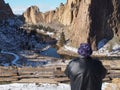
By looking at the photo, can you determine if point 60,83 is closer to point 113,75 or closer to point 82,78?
point 113,75

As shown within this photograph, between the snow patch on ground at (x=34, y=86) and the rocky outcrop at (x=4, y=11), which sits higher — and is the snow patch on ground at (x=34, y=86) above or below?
below

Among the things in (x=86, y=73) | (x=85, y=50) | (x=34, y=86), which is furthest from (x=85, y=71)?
(x=34, y=86)

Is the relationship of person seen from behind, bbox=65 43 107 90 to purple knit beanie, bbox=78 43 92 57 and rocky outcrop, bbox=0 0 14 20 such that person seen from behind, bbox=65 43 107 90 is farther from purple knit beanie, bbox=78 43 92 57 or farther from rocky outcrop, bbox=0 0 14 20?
rocky outcrop, bbox=0 0 14 20

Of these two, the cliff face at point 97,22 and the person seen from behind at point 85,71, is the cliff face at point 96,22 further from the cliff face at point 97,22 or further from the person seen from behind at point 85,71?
the person seen from behind at point 85,71

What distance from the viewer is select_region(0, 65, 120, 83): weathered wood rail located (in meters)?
13.9

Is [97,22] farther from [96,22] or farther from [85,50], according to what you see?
[85,50]

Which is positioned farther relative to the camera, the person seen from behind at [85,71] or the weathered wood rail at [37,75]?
the weathered wood rail at [37,75]

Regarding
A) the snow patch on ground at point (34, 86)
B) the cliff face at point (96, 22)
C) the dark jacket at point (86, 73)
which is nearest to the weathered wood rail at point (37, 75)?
the snow patch on ground at point (34, 86)

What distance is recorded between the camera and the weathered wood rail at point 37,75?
1391cm

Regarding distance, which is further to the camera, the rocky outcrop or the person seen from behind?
the rocky outcrop

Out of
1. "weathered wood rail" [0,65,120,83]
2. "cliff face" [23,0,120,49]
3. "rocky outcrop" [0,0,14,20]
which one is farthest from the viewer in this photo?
"rocky outcrop" [0,0,14,20]

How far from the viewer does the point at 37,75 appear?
14461 mm

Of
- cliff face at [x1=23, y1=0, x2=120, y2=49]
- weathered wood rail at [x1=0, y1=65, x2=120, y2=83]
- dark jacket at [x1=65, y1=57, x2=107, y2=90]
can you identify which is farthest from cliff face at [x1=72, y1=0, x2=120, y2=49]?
dark jacket at [x1=65, y1=57, x2=107, y2=90]

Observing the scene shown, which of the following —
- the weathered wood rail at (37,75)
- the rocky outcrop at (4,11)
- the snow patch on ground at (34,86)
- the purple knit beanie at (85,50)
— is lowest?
the snow patch on ground at (34,86)
